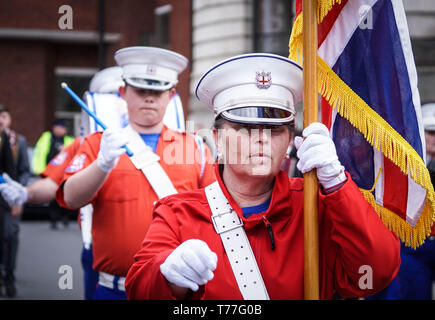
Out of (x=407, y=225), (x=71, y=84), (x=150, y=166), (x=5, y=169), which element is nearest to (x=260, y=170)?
(x=407, y=225)

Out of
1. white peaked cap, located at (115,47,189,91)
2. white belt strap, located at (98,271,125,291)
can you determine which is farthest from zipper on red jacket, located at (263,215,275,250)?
white peaked cap, located at (115,47,189,91)

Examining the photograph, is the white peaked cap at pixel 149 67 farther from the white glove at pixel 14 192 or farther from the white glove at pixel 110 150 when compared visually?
the white glove at pixel 14 192

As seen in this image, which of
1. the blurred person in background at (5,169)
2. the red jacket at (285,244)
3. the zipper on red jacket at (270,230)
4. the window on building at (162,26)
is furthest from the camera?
the window on building at (162,26)

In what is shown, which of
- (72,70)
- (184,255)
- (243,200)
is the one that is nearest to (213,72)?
(243,200)

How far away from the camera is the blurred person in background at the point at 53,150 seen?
36.9 feet

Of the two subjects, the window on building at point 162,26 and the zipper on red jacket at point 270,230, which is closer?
the zipper on red jacket at point 270,230

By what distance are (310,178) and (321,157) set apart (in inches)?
4.3

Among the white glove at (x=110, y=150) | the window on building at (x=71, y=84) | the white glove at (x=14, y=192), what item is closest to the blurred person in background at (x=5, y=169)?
the white glove at (x=14, y=192)

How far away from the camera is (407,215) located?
241 cm

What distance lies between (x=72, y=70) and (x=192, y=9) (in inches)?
299

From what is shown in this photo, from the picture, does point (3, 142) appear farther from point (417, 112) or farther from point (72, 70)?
point (72, 70)

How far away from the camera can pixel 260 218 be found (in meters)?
2.17

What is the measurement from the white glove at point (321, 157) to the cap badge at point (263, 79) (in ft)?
0.83

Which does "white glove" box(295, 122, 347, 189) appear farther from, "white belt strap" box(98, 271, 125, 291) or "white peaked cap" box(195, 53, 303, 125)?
"white belt strap" box(98, 271, 125, 291)
